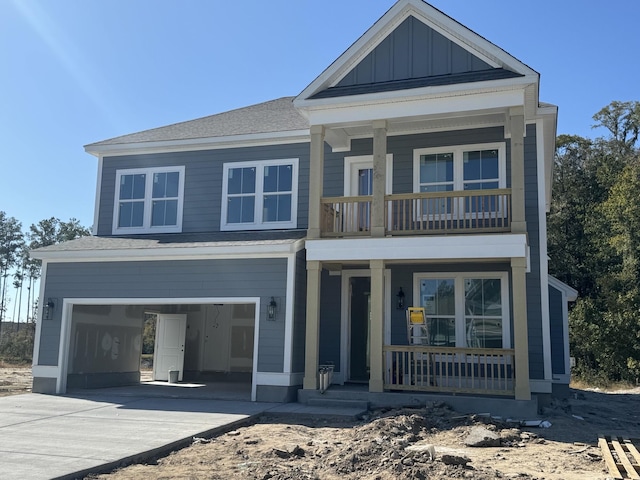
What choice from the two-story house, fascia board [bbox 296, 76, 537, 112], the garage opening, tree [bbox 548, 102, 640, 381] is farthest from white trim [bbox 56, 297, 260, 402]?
tree [bbox 548, 102, 640, 381]

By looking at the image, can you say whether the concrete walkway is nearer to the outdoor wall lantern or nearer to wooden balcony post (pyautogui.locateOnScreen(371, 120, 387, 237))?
the outdoor wall lantern

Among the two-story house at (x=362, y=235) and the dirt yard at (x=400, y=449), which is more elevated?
the two-story house at (x=362, y=235)

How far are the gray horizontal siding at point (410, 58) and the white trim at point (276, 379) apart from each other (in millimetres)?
6205

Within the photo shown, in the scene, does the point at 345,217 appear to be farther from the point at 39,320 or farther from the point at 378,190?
the point at 39,320

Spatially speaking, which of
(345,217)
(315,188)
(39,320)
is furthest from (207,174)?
(39,320)

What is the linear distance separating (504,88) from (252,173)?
6613 mm

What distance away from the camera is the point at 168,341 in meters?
18.1

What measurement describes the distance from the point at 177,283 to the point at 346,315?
395cm

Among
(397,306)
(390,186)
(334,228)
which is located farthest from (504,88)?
(397,306)

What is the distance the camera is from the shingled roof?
1540 cm

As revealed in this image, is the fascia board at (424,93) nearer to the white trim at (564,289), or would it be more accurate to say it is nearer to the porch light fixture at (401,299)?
the porch light fixture at (401,299)

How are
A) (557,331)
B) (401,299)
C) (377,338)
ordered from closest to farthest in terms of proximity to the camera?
(377,338), (401,299), (557,331)

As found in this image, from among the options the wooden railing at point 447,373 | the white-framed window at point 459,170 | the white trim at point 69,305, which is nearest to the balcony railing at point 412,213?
the white-framed window at point 459,170

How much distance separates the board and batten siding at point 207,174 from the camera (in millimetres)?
14820
